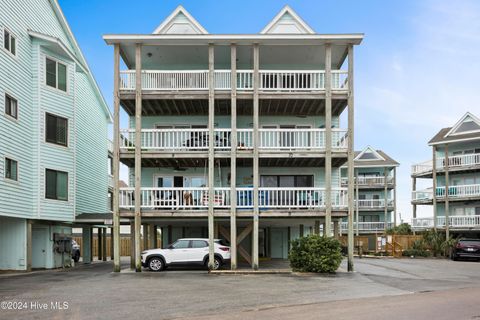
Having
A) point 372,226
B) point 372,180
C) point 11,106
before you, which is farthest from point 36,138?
point 372,180

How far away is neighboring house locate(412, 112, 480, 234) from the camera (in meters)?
46.0

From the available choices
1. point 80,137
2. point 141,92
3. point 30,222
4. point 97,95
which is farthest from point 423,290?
point 97,95

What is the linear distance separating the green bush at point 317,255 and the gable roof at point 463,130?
26520mm

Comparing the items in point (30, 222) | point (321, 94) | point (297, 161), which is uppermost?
point (321, 94)

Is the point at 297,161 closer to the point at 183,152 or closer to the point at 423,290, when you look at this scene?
the point at 183,152

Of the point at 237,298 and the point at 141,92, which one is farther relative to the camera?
the point at 141,92

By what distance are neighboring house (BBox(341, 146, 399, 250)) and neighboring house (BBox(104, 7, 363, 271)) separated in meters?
31.0

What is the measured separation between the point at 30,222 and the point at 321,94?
48.9 feet

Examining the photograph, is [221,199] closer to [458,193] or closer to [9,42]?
[9,42]

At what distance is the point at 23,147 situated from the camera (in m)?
27.4

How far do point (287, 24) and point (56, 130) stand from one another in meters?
12.8

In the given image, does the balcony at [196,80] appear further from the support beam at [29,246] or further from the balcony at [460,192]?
the balcony at [460,192]

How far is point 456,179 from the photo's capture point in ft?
160

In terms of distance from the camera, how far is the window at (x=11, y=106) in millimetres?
26141
